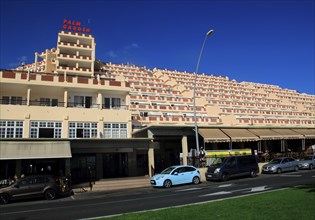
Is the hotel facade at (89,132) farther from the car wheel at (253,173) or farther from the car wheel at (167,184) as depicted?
the car wheel at (167,184)

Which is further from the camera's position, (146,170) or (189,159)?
(146,170)

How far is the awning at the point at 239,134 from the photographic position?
115 ft

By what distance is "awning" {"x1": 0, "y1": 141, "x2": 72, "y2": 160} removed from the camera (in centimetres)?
2452

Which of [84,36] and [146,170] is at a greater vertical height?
[84,36]

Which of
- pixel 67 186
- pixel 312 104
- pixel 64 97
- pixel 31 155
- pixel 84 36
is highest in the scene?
pixel 84 36

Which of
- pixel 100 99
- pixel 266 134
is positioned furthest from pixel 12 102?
pixel 266 134

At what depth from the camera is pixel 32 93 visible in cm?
3400

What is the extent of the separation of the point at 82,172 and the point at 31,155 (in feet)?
29.7

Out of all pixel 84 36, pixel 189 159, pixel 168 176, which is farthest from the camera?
pixel 84 36

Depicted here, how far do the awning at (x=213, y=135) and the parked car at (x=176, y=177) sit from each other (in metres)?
7.64

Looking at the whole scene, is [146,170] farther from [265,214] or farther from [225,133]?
[265,214]

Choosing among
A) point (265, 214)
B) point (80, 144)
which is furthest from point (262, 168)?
point (265, 214)

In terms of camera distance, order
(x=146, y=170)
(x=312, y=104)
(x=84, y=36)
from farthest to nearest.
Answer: (x=312, y=104)
(x=84, y=36)
(x=146, y=170)

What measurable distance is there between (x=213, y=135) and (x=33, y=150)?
18.1 meters
